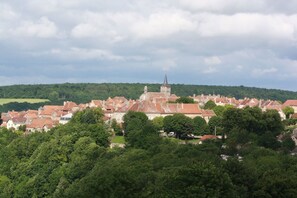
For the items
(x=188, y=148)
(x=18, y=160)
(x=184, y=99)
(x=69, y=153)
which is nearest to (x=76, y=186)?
(x=188, y=148)

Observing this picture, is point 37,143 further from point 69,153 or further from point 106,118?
point 106,118

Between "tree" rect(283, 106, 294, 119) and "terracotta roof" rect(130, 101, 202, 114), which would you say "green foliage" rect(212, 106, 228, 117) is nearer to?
"terracotta roof" rect(130, 101, 202, 114)

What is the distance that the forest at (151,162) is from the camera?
4262cm

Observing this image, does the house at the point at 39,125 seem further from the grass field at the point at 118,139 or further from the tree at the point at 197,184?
the tree at the point at 197,184

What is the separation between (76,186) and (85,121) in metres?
54.4

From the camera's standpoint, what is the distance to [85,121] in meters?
110

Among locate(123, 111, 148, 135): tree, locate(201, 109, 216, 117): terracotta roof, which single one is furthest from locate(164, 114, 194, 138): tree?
locate(201, 109, 216, 117): terracotta roof

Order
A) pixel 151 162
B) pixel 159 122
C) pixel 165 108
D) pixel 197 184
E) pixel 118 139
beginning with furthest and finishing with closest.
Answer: pixel 165 108, pixel 159 122, pixel 118 139, pixel 151 162, pixel 197 184

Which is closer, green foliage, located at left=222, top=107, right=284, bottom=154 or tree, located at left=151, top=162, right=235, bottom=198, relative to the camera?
tree, located at left=151, top=162, right=235, bottom=198

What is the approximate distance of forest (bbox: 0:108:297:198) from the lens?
42.6m

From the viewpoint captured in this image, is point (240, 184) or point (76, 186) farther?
point (76, 186)

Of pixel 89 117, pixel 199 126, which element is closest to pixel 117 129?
pixel 89 117

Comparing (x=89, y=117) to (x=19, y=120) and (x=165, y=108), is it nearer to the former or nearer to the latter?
(x=165, y=108)

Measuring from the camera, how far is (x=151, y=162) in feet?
190
